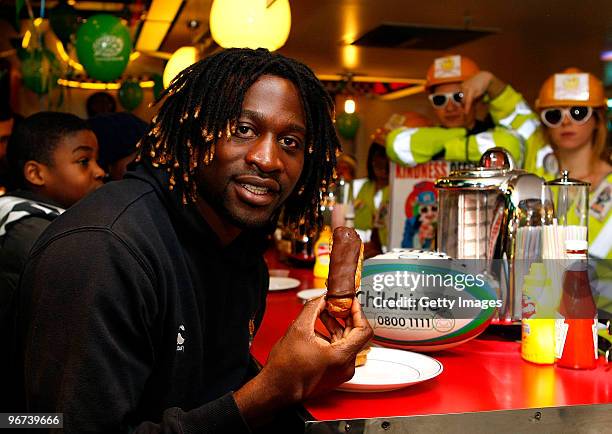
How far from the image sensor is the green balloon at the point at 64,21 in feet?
18.7

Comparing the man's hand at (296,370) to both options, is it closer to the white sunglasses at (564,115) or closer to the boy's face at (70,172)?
the boy's face at (70,172)

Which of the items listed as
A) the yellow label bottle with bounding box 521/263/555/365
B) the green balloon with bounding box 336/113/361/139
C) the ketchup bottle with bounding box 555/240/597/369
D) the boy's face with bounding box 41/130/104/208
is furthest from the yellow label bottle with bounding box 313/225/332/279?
the green balloon with bounding box 336/113/361/139

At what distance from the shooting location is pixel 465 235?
198 centimetres

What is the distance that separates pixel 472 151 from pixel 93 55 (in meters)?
3.01

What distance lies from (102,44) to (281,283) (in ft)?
10.7

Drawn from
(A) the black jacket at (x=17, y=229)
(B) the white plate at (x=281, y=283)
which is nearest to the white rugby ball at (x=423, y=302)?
(B) the white plate at (x=281, y=283)

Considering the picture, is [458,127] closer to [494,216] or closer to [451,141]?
[451,141]

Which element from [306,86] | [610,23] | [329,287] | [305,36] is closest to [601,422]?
[329,287]

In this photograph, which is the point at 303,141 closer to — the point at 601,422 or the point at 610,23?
the point at 601,422

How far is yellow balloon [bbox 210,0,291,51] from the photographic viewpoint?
349 centimetres

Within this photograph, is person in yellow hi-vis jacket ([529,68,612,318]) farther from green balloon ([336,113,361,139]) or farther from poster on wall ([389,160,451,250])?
green balloon ([336,113,361,139])

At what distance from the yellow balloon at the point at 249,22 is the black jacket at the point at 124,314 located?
2.27 meters

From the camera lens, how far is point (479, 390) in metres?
1.38

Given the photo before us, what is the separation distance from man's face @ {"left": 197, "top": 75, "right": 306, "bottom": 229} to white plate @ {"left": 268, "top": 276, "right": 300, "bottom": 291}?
4.03ft
